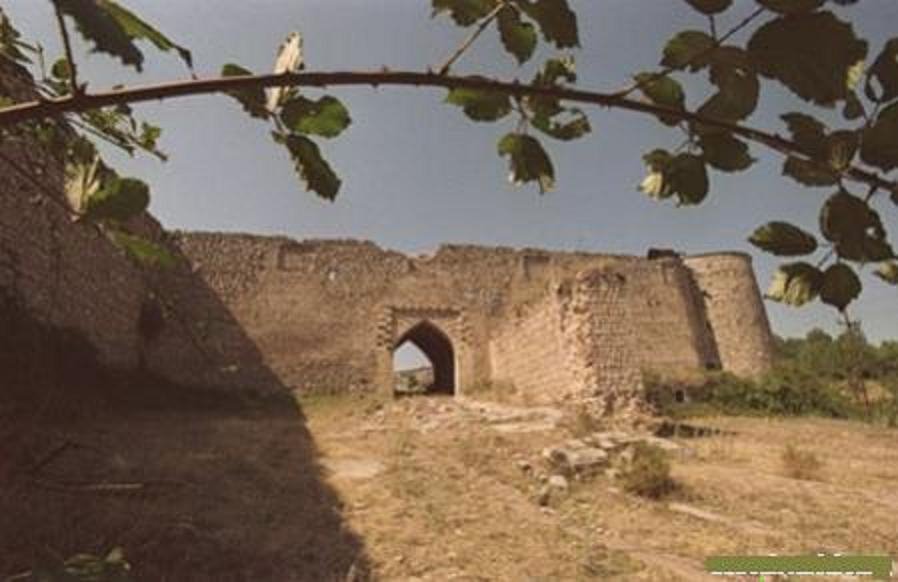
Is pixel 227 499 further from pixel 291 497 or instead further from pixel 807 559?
pixel 807 559

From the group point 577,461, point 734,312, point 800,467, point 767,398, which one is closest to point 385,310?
point 767,398

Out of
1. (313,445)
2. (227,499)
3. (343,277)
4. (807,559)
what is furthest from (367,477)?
(343,277)

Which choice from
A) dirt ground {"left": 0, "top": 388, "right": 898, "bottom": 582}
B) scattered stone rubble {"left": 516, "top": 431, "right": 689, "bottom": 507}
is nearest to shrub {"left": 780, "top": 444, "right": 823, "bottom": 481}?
dirt ground {"left": 0, "top": 388, "right": 898, "bottom": 582}

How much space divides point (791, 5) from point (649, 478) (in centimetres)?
618

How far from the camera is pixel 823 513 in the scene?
18.6 ft

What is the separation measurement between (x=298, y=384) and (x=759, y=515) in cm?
1260

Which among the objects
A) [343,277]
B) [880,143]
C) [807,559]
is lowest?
[807,559]

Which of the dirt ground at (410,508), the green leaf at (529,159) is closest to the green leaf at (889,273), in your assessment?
the green leaf at (529,159)

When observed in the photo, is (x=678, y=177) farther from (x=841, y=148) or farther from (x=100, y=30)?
(x=100, y=30)

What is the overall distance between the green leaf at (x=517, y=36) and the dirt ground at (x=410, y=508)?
207 cm

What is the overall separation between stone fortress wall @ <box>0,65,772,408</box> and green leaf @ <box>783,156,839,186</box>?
359 inches

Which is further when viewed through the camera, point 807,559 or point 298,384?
point 298,384

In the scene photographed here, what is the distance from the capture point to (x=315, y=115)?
71cm

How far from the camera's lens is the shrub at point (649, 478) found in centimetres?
619
